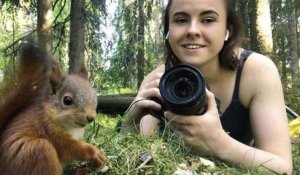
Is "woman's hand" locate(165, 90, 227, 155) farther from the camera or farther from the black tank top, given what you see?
the black tank top

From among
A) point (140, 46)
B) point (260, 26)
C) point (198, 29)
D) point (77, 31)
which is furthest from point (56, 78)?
point (140, 46)

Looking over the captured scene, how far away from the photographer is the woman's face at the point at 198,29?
6.24 feet

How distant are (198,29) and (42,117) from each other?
0.76 meters

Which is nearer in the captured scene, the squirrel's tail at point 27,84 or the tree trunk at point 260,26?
the squirrel's tail at point 27,84

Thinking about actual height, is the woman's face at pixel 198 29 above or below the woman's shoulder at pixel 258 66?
above

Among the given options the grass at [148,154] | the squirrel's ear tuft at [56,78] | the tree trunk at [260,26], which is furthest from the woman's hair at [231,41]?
the tree trunk at [260,26]

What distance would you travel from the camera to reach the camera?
159 centimetres

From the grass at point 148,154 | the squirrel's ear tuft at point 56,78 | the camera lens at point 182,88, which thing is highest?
the squirrel's ear tuft at point 56,78

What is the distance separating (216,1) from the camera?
6.37 feet

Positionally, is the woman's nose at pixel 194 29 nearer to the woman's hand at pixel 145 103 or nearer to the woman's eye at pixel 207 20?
the woman's eye at pixel 207 20

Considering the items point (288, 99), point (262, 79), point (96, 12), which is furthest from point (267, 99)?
point (96, 12)

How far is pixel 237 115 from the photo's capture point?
2.15 meters

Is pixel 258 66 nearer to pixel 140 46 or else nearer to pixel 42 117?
pixel 42 117

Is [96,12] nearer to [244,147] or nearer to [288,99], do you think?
[288,99]
